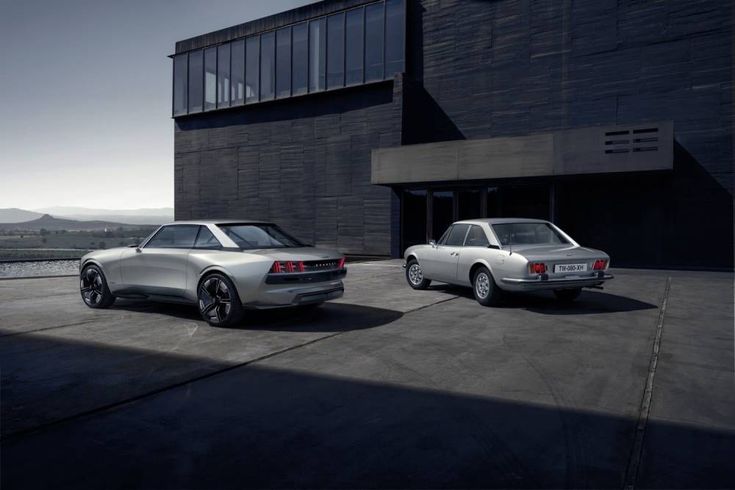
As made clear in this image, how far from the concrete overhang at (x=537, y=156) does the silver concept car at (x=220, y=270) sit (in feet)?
43.1

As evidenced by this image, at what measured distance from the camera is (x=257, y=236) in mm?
7789

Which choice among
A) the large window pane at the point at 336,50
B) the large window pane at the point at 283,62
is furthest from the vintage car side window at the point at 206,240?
the large window pane at the point at 283,62

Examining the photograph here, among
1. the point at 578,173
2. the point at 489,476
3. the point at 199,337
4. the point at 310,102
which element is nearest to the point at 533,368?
the point at 489,476

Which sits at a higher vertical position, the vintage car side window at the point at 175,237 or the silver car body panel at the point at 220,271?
the vintage car side window at the point at 175,237

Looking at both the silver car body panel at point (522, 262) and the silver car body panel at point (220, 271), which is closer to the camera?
the silver car body panel at point (220, 271)

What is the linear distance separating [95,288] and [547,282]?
728cm

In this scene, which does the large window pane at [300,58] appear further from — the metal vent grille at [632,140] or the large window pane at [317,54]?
the metal vent grille at [632,140]

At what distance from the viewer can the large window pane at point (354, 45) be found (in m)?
25.4

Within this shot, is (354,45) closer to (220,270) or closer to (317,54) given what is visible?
(317,54)

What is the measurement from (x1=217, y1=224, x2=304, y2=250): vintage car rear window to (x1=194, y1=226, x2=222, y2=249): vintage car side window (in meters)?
0.19

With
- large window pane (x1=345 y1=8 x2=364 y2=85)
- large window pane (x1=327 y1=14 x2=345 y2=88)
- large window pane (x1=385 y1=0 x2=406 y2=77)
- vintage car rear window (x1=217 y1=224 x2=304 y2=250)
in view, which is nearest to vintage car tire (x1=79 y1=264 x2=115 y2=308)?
vintage car rear window (x1=217 y1=224 x2=304 y2=250)

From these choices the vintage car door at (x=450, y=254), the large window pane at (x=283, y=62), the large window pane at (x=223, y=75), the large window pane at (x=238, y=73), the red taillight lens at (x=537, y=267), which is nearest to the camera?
the red taillight lens at (x=537, y=267)

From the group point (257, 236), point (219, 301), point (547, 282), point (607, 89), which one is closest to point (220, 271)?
point (219, 301)

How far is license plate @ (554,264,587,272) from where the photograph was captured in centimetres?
834
